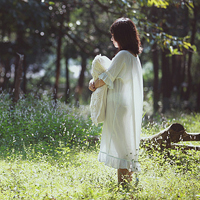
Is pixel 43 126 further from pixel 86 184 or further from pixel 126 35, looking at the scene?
pixel 126 35

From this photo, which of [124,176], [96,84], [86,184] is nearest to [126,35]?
[96,84]

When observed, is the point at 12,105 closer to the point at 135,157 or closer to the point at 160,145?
the point at 160,145

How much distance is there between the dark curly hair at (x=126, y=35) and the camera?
13.0 feet

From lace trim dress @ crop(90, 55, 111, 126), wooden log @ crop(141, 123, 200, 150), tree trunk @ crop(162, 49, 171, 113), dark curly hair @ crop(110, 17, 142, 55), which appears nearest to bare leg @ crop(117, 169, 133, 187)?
lace trim dress @ crop(90, 55, 111, 126)

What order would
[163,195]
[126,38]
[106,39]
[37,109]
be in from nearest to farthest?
[163,195] → [126,38] → [37,109] → [106,39]

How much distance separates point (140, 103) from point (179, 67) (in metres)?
13.7

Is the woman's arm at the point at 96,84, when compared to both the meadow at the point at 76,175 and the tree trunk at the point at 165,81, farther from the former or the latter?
the tree trunk at the point at 165,81

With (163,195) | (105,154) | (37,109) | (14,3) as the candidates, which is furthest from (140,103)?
(14,3)

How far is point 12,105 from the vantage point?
8.00 m

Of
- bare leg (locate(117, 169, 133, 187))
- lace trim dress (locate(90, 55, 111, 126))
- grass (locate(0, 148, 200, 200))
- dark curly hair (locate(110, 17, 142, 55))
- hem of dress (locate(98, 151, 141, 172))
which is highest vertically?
dark curly hair (locate(110, 17, 142, 55))

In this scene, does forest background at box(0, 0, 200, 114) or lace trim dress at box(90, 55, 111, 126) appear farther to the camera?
forest background at box(0, 0, 200, 114)

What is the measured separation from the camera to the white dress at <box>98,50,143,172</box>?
395 cm

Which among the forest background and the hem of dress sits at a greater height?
the forest background

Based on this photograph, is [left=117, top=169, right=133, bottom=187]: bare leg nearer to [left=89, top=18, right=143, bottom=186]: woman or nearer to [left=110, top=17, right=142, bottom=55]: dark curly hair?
[left=89, top=18, right=143, bottom=186]: woman
